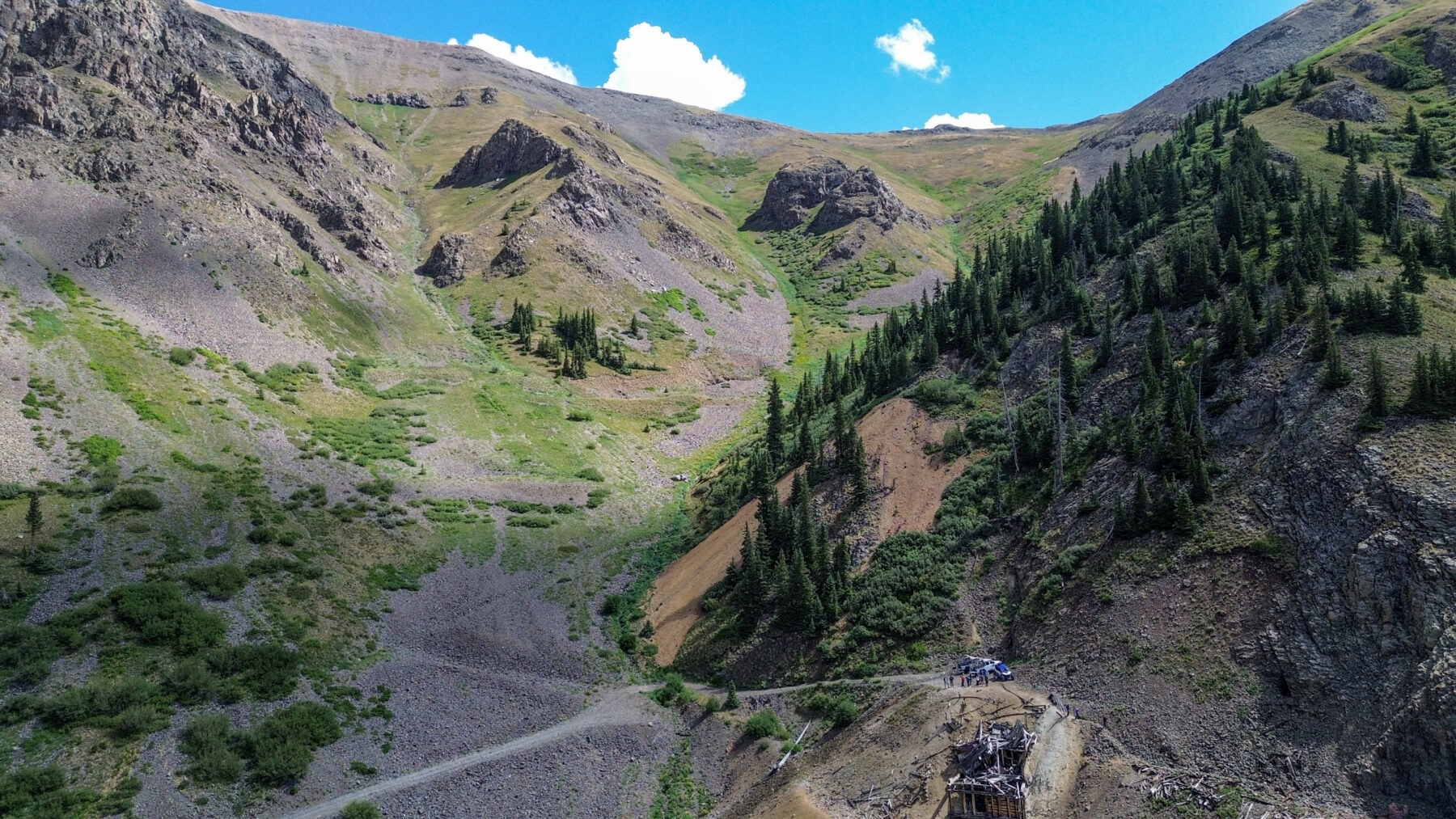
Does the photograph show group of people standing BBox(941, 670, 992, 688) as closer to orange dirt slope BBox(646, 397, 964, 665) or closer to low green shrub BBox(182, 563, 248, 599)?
orange dirt slope BBox(646, 397, 964, 665)

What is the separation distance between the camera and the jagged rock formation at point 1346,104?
353ft

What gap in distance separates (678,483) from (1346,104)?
4419 inches

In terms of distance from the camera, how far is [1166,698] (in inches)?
1297

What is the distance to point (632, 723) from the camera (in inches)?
1800

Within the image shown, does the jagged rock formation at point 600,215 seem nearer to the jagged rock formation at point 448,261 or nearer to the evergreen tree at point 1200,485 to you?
the jagged rock formation at point 448,261

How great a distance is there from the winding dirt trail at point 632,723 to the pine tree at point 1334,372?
23.6 m

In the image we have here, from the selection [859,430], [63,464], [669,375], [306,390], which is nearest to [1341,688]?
[859,430]

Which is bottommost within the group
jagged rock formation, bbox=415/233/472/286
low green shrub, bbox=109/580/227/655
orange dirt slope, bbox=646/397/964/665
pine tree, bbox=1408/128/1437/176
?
orange dirt slope, bbox=646/397/964/665

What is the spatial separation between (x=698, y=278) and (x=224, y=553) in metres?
117

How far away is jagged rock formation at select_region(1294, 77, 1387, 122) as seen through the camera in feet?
353

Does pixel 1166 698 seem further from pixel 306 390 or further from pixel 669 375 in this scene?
pixel 669 375

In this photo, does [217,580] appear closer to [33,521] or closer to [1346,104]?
[33,521]

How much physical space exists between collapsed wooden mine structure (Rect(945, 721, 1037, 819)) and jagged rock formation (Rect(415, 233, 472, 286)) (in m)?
122

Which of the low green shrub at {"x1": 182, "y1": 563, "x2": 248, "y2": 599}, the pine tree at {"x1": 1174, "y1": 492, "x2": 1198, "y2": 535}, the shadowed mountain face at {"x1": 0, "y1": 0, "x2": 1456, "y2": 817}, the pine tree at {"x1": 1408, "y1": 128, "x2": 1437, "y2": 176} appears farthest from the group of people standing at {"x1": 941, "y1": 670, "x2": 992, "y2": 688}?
the pine tree at {"x1": 1408, "y1": 128, "x2": 1437, "y2": 176}
